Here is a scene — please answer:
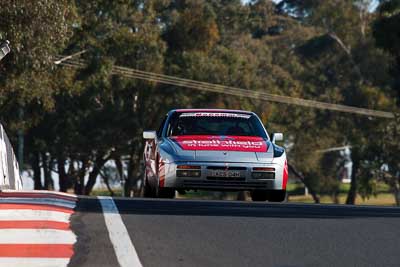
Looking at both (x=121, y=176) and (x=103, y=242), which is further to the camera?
(x=121, y=176)

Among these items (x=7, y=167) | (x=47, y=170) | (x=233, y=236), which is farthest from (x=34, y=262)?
(x=47, y=170)

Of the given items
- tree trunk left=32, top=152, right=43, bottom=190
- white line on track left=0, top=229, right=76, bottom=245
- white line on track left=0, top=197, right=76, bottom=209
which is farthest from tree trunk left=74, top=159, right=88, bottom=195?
white line on track left=0, top=229, right=76, bottom=245

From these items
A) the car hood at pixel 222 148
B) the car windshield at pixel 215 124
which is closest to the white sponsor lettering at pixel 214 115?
the car windshield at pixel 215 124

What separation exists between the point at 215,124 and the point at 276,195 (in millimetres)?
1418

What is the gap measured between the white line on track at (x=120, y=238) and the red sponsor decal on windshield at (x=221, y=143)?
342 cm

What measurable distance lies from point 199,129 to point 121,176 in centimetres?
4440

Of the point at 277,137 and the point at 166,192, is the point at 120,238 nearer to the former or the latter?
the point at 166,192

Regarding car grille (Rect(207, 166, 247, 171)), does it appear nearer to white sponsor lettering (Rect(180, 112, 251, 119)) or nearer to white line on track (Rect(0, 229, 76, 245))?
white sponsor lettering (Rect(180, 112, 251, 119))

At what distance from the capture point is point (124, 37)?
46.4 m

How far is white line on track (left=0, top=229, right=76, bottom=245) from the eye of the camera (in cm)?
918

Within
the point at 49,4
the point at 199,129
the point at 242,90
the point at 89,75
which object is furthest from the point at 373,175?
the point at 199,129

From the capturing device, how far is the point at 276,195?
16.5 metres

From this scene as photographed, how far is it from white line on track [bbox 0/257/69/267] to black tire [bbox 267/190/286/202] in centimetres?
844

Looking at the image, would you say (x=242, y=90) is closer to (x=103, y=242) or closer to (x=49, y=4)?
(x=49, y=4)
